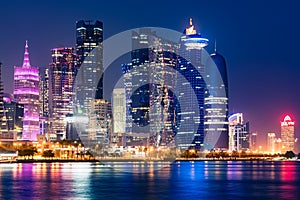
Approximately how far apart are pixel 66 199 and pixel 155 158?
499ft

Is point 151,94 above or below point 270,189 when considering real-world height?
above

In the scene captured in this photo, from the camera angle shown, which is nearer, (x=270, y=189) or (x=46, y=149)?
(x=270, y=189)

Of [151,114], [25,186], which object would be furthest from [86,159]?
[25,186]

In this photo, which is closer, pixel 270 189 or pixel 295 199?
pixel 295 199

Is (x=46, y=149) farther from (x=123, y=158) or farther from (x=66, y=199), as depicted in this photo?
(x=66, y=199)

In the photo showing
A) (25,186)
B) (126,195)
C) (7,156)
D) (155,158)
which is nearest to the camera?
(126,195)

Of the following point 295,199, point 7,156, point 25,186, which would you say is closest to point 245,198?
point 295,199

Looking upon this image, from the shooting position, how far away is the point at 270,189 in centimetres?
5244

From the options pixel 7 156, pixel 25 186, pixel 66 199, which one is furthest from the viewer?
pixel 7 156

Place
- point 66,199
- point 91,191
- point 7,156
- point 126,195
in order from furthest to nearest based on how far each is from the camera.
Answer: point 7,156 < point 91,191 < point 126,195 < point 66,199

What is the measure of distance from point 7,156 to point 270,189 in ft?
435

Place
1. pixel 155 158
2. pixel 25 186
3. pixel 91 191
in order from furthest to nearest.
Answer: pixel 155 158, pixel 25 186, pixel 91 191

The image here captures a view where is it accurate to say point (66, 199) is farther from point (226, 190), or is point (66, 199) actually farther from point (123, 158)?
point (123, 158)

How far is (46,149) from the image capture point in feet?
639
